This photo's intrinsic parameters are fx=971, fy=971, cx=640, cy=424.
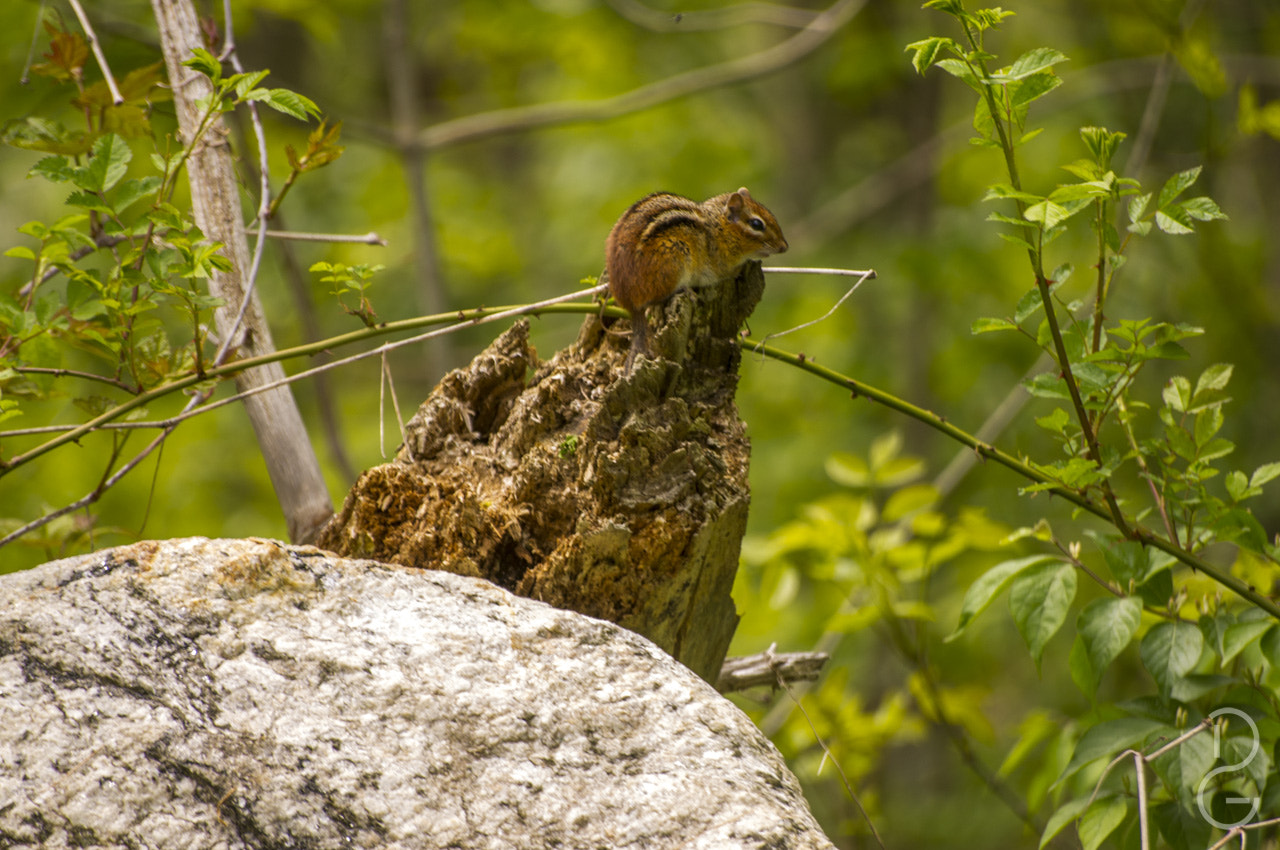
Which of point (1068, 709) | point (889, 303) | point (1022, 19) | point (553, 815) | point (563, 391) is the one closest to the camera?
point (553, 815)

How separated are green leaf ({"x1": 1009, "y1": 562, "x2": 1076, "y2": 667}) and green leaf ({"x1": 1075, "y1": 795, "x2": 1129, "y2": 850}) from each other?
0.31m

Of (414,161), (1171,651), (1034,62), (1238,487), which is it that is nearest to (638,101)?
(414,161)

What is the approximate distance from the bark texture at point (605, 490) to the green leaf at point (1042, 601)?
0.54 meters

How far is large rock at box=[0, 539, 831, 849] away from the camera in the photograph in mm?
1239

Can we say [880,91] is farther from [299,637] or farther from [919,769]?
[299,637]

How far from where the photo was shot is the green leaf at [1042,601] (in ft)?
5.78

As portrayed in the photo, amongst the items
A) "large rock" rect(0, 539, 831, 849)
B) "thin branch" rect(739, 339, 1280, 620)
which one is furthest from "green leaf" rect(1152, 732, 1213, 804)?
"large rock" rect(0, 539, 831, 849)

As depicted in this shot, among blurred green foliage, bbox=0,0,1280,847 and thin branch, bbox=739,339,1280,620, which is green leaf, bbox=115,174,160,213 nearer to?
blurred green foliage, bbox=0,0,1280,847

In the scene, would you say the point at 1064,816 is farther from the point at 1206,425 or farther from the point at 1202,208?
the point at 1202,208

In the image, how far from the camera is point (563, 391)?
6.09 feet

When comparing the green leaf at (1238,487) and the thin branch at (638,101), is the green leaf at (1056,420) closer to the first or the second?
the green leaf at (1238,487)

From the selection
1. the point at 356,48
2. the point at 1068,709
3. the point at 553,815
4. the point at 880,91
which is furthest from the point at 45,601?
the point at 356,48

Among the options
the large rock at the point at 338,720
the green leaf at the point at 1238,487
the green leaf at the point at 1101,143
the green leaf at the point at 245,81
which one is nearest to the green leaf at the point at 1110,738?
the green leaf at the point at 1238,487

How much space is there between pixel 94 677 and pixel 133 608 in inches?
4.8
